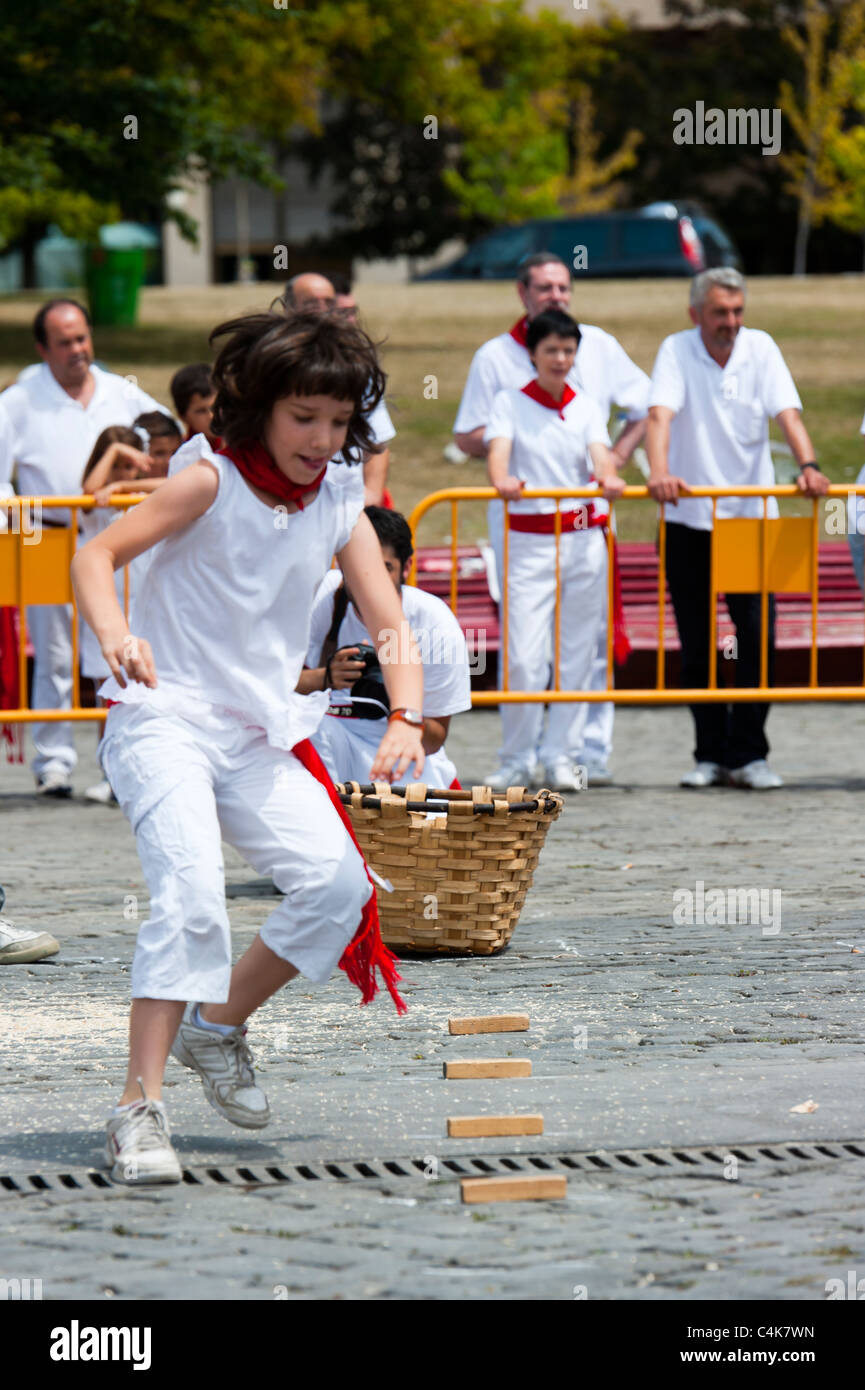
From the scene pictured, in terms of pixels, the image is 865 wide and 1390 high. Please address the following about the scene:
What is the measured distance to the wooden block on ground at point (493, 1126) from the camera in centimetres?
434

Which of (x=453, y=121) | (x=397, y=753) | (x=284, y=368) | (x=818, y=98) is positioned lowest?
(x=397, y=753)

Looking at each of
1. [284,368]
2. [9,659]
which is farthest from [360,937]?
[9,659]

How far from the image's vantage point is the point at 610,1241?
369 centimetres

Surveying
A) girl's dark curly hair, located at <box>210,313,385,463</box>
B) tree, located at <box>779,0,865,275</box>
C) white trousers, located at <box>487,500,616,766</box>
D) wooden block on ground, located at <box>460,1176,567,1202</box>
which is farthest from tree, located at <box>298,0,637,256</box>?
wooden block on ground, located at <box>460,1176,567,1202</box>

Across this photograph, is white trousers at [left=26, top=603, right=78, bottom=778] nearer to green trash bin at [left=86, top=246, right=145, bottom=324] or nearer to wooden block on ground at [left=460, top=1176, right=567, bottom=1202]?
wooden block on ground at [left=460, top=1176, right=567, bottom=1202]

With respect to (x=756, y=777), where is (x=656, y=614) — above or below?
above

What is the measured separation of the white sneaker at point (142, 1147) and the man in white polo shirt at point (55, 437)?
5.10 metres

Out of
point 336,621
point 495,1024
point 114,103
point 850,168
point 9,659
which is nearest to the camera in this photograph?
point 495,1024

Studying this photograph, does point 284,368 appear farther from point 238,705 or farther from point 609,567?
point 609,567

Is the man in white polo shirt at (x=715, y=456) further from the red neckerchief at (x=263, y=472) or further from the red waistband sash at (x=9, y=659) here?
the red neckerchief at (x=263, y=472)

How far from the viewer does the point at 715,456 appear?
9.11 metres

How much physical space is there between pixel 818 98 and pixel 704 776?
3492 cm

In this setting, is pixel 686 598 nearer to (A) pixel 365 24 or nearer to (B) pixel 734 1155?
(B) pixel 734 1155
